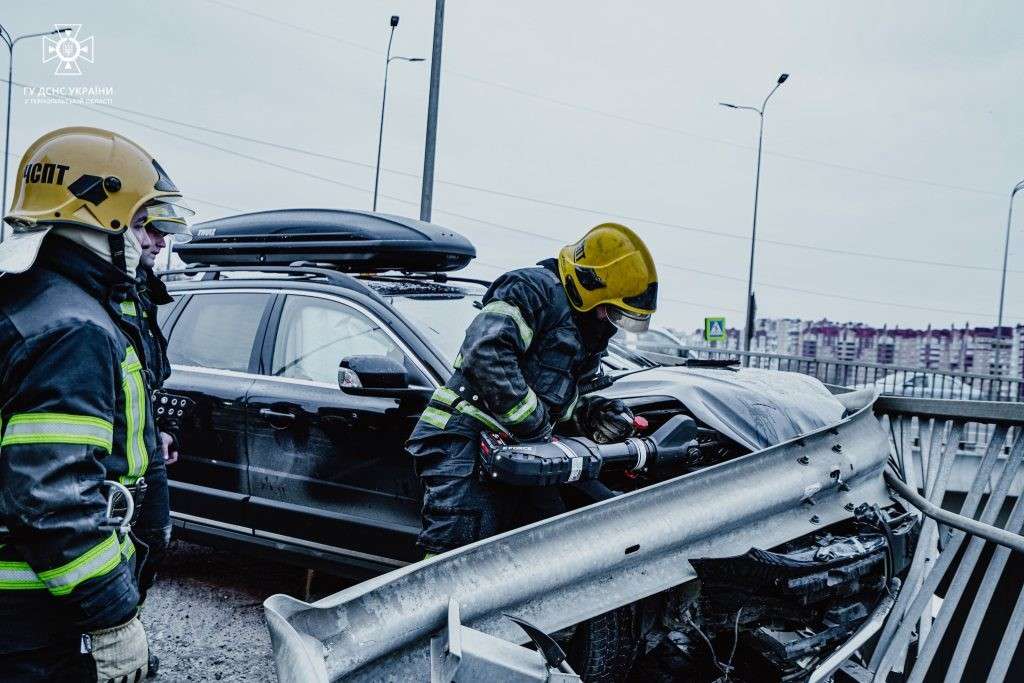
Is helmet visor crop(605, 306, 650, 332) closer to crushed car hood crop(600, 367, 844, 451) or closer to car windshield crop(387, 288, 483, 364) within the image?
crushed car hood crop(600, 367, 844, 451)

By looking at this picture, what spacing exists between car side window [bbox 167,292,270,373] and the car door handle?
346 millimetres

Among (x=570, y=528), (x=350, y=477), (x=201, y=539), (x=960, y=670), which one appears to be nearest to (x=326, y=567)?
(x=350, y=477)

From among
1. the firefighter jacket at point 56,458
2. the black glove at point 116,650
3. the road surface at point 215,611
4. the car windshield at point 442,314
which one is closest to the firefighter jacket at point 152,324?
the firefighter jacket at point 56,458

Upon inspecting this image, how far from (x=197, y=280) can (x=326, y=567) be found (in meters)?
2.02

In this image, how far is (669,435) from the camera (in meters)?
2.95

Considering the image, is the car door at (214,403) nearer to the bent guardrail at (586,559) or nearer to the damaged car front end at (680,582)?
the damaged car front end at (680,582)

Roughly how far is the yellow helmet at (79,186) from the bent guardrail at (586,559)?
39.3 inches

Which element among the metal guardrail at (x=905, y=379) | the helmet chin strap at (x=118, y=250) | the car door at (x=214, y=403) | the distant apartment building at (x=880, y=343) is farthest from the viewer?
the distant apartment building at (x=880, y=343)

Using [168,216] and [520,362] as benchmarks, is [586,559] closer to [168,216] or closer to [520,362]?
[520,362]

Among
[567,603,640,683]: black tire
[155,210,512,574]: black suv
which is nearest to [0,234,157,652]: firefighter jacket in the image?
[567,603,640,683]: black tire

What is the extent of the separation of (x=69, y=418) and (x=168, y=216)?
29.4 inches

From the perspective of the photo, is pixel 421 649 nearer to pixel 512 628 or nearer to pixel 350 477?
pixel 512 628

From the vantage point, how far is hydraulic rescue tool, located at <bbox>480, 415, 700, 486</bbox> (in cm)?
270

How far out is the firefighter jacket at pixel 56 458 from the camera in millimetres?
1591
